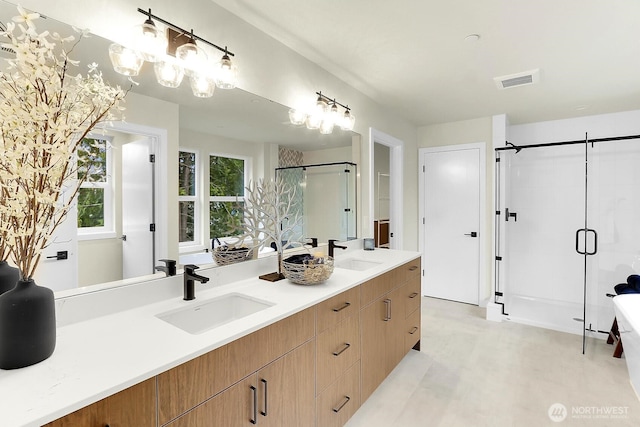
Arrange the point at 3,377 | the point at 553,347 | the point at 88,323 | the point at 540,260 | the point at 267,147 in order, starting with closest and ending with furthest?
the point at 3,377 < the point at 88,323 < the point at 267,147 < the point at 553,347 < the point at 540,260

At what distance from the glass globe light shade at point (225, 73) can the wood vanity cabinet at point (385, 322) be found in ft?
4.58

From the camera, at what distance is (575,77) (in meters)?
2.69

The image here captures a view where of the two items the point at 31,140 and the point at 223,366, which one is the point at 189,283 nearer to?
the point at 223,366

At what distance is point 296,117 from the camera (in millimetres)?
2324

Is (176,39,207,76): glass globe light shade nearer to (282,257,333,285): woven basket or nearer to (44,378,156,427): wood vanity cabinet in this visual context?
(282,257,333,285): woven basket

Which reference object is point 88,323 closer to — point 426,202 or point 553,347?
point 553,347

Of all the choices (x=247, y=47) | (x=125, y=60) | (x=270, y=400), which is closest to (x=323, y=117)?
(x=247, y=47)

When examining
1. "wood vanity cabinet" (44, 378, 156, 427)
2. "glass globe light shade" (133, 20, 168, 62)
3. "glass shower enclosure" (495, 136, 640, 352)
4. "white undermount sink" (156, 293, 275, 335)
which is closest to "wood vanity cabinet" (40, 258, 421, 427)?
"wood vanity cabinet" (44, 378, 156, 427)

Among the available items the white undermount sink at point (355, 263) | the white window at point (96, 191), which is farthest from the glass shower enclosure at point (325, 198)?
the white window at point (96, 191)

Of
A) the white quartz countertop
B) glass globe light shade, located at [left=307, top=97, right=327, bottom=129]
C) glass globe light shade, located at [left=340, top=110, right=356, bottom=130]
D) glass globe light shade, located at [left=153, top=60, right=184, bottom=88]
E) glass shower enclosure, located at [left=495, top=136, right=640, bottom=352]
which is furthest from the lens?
glass shower enclosure, located at [left=495, top=136, right=640, bottom=352]

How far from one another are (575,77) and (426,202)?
2.08 m

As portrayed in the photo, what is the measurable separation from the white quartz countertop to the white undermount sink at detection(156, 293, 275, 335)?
26 millimetres

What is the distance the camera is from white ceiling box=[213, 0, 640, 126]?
180cm

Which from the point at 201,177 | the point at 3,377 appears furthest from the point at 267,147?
the point at 3,377
